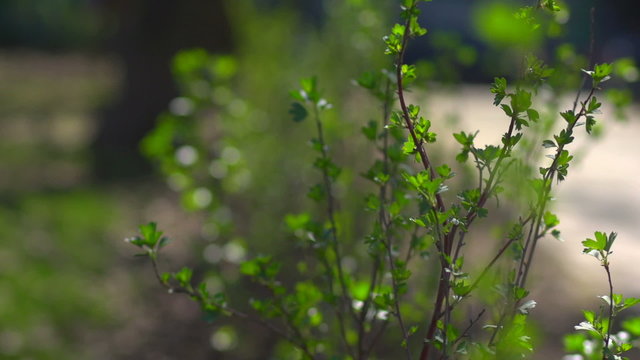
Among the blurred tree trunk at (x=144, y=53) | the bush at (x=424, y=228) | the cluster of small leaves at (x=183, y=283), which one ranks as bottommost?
the cluster of small leaves at (x=183, y=283)

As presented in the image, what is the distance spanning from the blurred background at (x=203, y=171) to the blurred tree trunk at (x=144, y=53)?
1 centimetres

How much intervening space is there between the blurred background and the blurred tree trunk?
0.01 metres

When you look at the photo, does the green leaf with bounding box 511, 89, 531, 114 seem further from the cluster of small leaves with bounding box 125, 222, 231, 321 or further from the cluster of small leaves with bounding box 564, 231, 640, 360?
the cluster of small leaves with bounding box 125, 222, 231, 321

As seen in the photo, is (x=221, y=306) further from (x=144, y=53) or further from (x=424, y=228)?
(x=144, y=53)

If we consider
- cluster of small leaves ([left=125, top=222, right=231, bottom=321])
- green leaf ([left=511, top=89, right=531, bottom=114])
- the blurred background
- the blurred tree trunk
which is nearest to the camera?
green leaf ([left=511, top=89, right=531, bottom=114])

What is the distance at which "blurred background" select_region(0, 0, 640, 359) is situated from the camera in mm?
3195

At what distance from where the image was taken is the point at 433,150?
3.98 meters

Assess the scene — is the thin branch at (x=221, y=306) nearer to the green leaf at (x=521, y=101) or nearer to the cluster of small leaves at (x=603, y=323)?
the cluster of small leaves at (x=603, y=323)

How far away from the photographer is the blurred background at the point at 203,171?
320 cm

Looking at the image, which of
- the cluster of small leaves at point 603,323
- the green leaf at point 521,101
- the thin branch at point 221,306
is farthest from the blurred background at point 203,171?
the thin branch at point 221,306

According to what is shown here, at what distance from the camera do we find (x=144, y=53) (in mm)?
7500

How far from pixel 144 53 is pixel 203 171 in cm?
353

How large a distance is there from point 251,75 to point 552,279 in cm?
224

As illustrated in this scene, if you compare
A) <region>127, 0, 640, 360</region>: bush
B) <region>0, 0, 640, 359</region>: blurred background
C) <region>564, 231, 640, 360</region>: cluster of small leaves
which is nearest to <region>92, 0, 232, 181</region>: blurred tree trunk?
<region>0, 0, 640, 359</region>: blurred background
